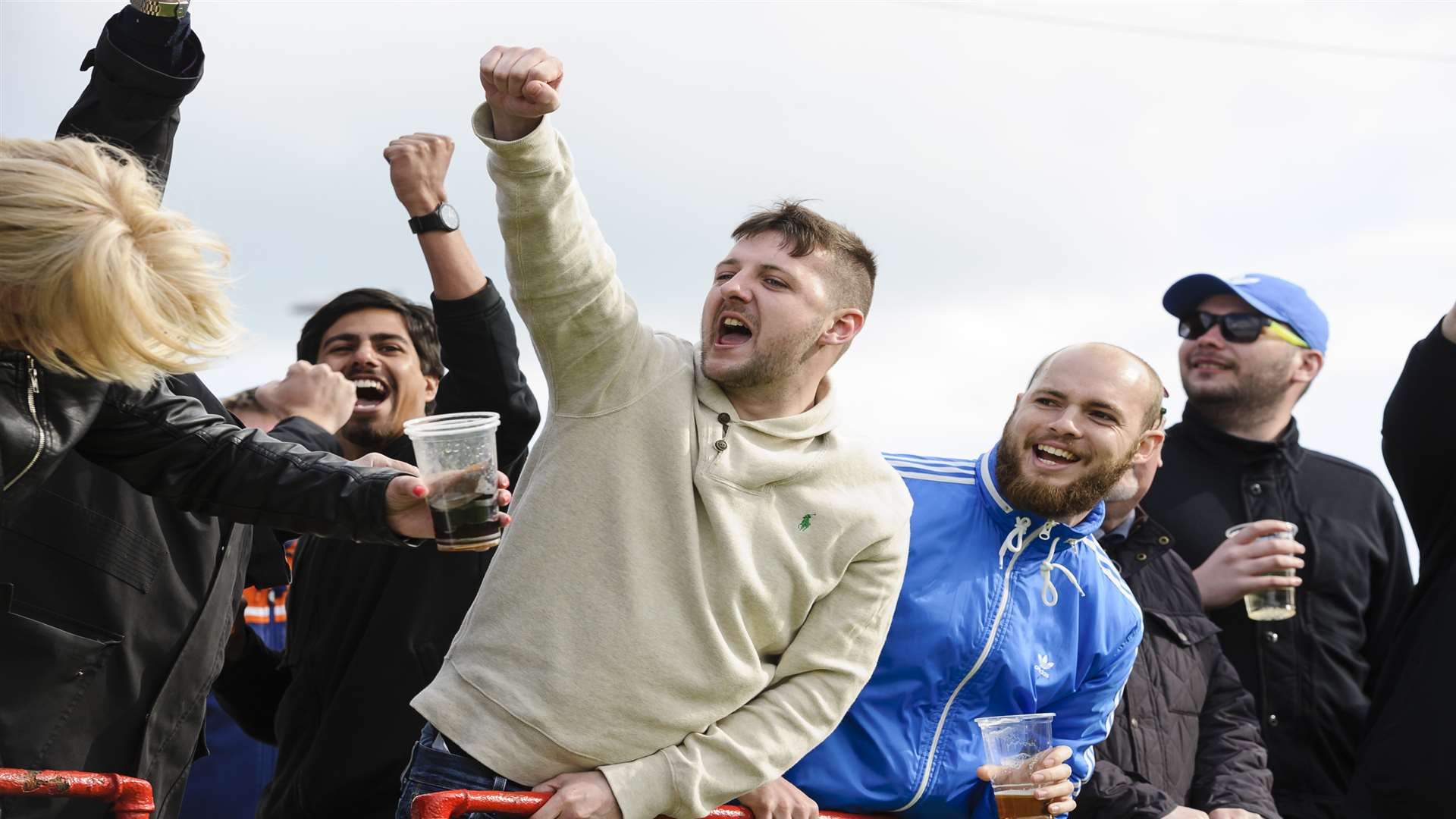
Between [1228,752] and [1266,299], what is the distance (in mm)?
2173

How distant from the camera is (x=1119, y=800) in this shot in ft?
15.2

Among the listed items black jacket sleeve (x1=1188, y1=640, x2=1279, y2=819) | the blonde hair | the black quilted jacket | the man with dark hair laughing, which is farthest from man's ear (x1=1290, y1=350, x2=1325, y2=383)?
the blonde hair

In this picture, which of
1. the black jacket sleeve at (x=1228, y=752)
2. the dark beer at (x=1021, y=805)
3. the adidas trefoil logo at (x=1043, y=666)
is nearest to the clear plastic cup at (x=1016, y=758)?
the dark beer at (x=1021, y=805)

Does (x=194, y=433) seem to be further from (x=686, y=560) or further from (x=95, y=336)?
(x=686, y=560)

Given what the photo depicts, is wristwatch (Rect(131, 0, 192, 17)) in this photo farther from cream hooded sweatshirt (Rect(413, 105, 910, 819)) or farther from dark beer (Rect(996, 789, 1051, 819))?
dark beer (Rect(996, 789, 1051, 819))

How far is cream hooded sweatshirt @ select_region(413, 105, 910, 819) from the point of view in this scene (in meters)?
3.36

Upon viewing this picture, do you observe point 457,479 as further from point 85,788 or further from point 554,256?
point 85,788

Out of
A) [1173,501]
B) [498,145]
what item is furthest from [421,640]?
[1173,501]

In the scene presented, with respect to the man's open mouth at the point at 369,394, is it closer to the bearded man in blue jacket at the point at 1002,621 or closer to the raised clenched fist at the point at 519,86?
the bearded man in blue jacket at the point at 1002,621

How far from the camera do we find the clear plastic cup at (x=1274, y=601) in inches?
217

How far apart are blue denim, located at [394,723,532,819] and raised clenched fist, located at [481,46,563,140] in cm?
143

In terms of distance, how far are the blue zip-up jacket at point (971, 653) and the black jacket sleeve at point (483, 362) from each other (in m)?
1.24

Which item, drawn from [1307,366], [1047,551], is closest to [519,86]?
[1047,551]

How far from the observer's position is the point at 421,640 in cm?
445
